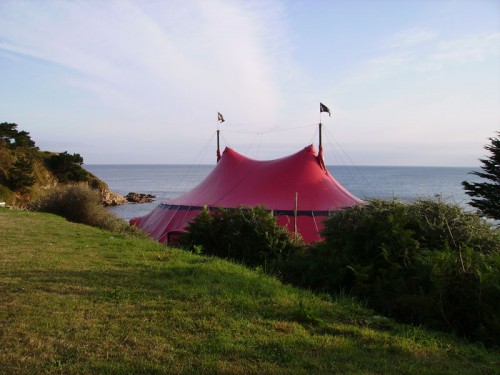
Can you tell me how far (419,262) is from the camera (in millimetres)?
5391

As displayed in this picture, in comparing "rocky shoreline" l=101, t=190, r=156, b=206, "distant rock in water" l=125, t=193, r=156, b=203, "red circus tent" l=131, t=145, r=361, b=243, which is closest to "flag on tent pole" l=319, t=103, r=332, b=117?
"red circus tent" l=131, t=145, r=361, b=243

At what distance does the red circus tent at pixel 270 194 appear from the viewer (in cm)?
1438

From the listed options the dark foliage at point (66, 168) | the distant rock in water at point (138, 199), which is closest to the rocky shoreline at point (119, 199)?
the distant rock in water at point (138, 199)

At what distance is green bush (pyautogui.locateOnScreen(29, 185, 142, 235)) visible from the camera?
52.5ft

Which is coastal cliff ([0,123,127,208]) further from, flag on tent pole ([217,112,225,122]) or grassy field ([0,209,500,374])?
grassy field ([0,209,500,374])

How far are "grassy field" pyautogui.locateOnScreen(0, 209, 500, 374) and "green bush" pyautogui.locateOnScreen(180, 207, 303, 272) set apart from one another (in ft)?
8.08

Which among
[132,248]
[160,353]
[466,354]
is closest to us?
[160,353]

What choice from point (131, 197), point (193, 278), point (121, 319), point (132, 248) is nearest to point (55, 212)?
point (132, 248)

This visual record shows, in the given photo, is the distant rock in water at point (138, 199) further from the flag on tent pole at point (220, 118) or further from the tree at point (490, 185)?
the tree at point (490, 185)

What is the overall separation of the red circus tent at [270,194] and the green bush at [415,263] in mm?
6810

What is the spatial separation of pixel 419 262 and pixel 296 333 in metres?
2.29

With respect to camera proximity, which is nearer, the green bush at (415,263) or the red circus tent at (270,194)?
the green bush at (415,263)

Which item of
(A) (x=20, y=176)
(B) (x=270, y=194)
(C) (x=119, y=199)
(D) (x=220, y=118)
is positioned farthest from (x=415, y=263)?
(C) (x=119, y=199)

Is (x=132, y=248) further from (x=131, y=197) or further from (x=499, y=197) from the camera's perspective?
(x=131, y=197)
